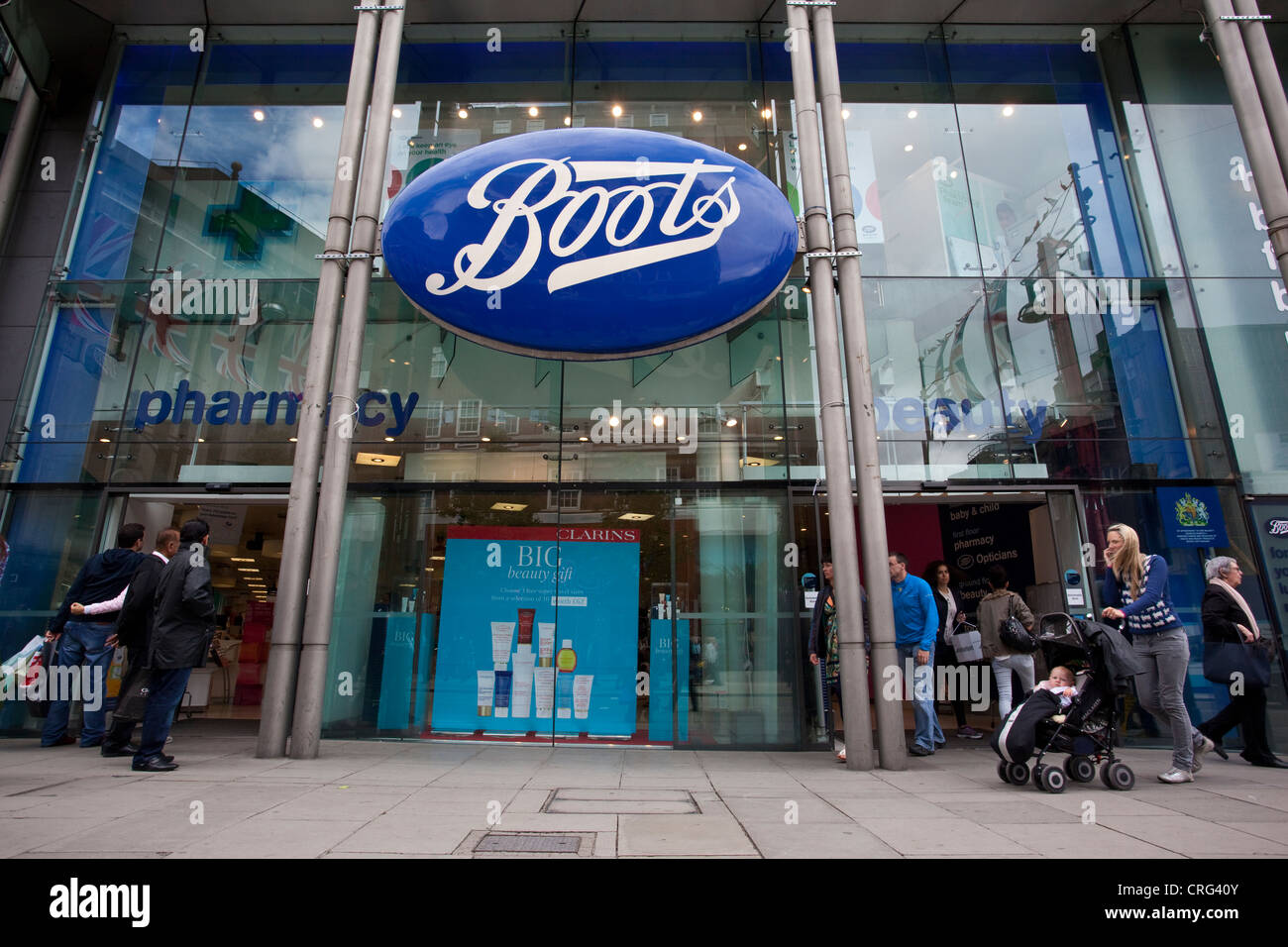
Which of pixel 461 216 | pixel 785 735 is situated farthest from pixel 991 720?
pixel 461 216

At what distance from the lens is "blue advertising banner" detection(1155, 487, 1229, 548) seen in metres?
7.71

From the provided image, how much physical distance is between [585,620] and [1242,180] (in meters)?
9.95

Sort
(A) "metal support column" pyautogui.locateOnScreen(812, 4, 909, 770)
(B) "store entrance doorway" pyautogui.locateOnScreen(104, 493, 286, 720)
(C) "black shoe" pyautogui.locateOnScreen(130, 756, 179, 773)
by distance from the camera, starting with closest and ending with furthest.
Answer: (C) "black shoe" pyautogui.locateOnScreen(130, 756, 179, 773), (A) "metal support column" pyautogui.locateOnScreen(812, 4, 909, 770), (B) "store entrance doorway" pyautogui.locateOnScreen(104, 493, 286, 720)

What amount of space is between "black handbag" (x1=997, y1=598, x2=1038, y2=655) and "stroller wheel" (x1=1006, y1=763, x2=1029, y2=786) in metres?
2.43

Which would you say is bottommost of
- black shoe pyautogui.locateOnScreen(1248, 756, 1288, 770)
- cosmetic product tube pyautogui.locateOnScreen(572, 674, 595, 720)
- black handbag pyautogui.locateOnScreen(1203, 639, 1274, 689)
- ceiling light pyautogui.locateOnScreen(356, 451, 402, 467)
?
black shoe pyautogui.locateOnScreen(1248, 756, 1288, 770)

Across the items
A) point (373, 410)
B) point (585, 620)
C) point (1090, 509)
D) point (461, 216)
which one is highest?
point (461, 216)

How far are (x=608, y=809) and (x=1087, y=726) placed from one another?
3375mm

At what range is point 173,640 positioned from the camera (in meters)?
5.21

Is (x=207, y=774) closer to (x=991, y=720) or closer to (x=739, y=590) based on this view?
(x=739, y=590)

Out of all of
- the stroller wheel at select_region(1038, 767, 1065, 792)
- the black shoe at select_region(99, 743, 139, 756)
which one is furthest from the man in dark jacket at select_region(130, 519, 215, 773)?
the stroller wheel at select_region(1038, 767, 1065, 792)

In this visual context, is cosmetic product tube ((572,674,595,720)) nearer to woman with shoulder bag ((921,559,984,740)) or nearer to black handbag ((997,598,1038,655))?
woman with shoulder bag ((921,559,984,740))

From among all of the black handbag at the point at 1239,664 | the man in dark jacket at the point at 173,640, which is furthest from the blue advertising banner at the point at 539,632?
the black handbag at the point at 1239,664

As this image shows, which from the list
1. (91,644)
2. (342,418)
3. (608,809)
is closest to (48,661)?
(91,644)

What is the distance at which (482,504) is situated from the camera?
771 centimetres
